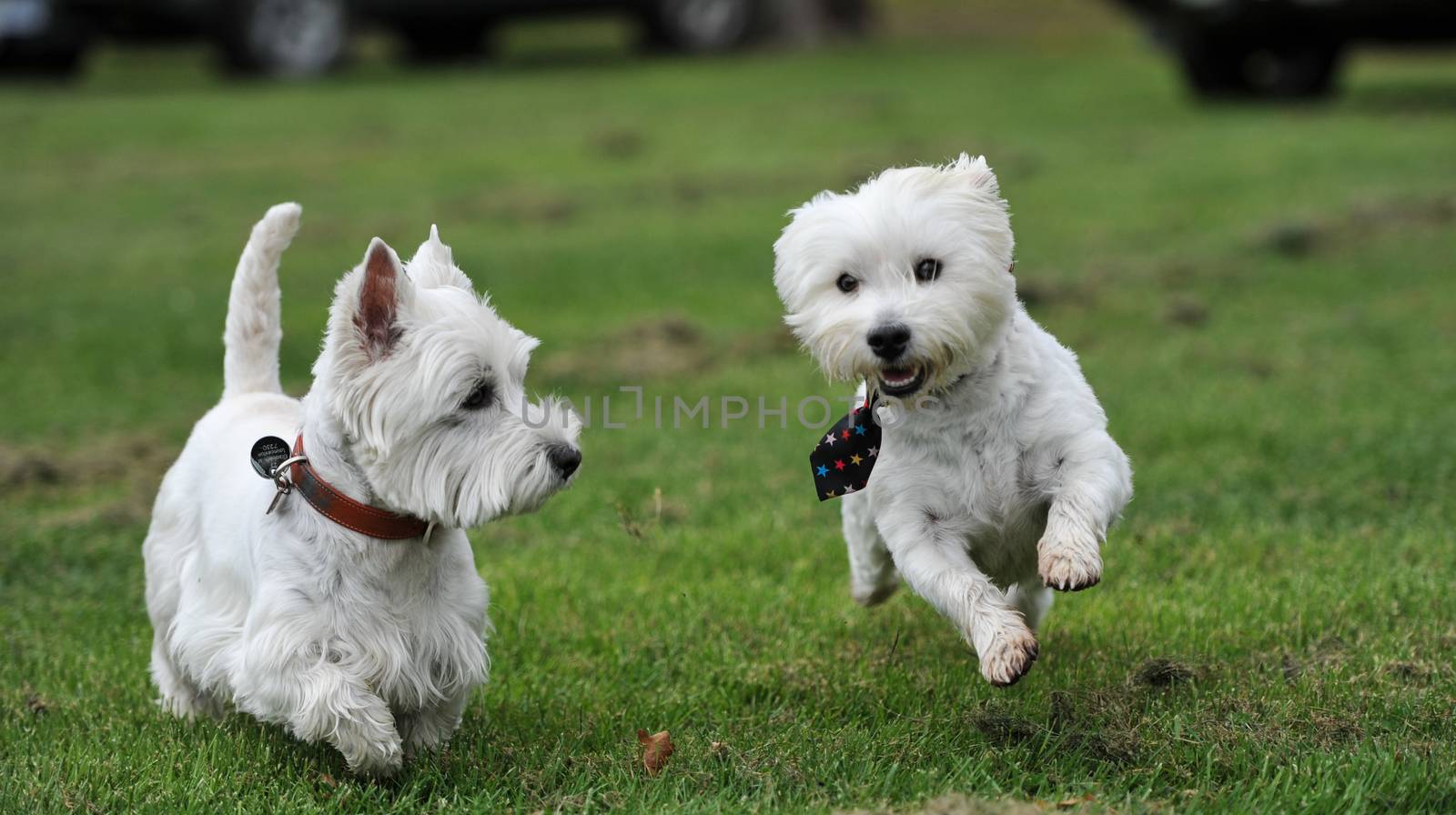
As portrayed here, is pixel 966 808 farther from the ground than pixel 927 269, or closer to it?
closer to it

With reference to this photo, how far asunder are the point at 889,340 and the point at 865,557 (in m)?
1.13

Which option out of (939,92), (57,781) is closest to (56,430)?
(57,781)

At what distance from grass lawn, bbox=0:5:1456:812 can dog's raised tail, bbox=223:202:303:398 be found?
110 centimetres

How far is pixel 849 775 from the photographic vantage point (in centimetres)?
433

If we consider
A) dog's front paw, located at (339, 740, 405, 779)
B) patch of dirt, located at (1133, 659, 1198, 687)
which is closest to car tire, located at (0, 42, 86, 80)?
dog's front paw, located at (339, 740, 405, 779)

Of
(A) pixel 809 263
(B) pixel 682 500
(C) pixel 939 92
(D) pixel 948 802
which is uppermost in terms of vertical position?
(A) pixel 809 263

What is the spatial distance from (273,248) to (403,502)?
1.37 meters

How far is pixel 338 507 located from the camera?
439 centimetres

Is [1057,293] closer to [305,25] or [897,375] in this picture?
[897,375]

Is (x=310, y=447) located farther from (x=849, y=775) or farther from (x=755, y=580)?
(x=755, y=580)

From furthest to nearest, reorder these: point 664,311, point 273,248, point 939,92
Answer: point 939,92
point 664,311
point 273,248

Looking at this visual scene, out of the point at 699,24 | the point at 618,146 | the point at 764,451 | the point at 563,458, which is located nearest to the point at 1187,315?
the point at 764,451

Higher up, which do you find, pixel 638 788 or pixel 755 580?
pixel 638 788

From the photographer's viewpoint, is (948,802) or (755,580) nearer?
(948,802)
